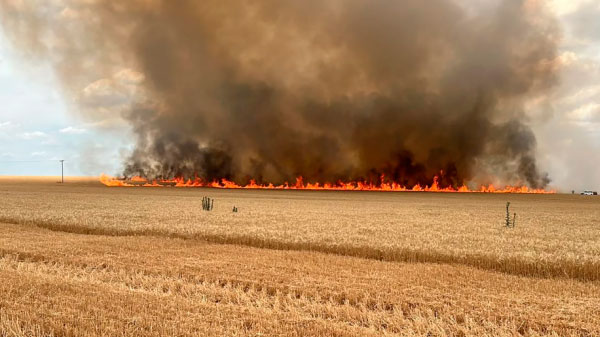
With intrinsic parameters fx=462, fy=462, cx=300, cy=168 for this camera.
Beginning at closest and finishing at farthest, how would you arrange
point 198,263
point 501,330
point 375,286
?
point 501,330, point 375,286, point 198,263

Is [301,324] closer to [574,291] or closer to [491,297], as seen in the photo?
[491,297]

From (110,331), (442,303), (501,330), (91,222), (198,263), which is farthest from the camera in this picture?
(91,222)

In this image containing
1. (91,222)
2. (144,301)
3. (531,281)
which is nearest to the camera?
(144,301)

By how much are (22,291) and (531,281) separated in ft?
39.8

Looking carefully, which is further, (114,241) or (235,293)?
(114,241)

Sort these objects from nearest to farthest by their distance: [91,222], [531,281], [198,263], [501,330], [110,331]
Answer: [110,331] < [501,330] < [531,281] < [198,263] < [91,222]

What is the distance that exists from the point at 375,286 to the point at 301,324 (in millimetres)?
3419

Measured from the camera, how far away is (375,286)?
1085cm

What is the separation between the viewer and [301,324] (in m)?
7.91

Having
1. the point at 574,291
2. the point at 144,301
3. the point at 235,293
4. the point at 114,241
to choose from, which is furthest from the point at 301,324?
the point at 114,241

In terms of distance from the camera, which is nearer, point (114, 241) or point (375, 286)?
point (375, 286)

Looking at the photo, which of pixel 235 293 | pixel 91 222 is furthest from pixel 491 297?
pixel 91 222

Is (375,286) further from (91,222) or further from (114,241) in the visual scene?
(91,222)

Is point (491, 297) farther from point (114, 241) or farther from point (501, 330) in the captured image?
point (114, 241)
